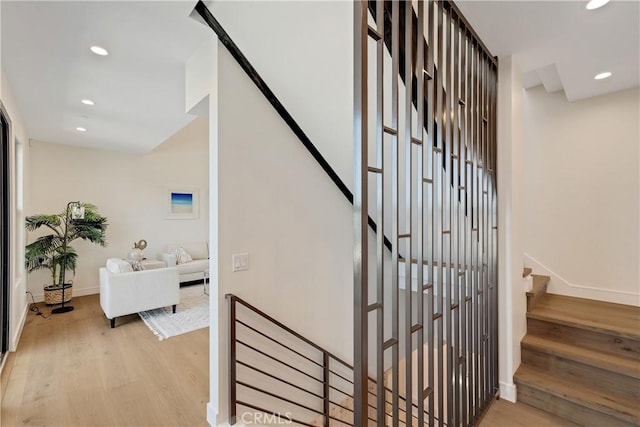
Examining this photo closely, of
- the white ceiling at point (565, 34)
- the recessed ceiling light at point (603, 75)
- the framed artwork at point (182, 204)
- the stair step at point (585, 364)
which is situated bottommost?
the stair step at point (585, 364)

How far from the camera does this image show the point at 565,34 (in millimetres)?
1904

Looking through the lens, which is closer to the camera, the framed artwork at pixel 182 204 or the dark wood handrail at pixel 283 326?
the dark wood handrail at pixel 283 326

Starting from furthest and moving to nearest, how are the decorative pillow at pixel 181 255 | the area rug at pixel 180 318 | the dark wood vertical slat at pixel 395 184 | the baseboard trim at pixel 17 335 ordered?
the decorative pillow at pixel 181 255, the area rug at pixel 180 318, the baseboard trim at pixel 17 335, the dark wood vertical slat at pixel 395 184

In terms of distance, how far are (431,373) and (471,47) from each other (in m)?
1.93

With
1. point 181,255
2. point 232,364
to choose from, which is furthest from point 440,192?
point 181,255

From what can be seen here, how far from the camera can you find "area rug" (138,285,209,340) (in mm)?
3603

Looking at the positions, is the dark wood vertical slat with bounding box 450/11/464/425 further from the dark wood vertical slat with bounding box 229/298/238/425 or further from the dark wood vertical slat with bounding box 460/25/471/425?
the dark wood vertical slat with bounding box 229/298/238/425

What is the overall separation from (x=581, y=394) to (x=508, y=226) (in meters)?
1.19

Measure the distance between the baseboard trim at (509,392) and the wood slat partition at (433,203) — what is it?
0.10 m

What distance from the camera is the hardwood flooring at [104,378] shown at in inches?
83.8

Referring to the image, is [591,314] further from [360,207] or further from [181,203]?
[181,203]

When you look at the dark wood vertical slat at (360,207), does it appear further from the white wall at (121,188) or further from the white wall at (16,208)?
the white wall at (121,188)

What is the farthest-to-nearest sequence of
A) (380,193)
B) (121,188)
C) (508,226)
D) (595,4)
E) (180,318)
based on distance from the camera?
1. (121,188)
2. (180,318)
3. (508,226)
4. (595,4)
5. (380,193)

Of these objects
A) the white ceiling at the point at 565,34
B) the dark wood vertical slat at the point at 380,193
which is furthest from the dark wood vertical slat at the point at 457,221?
the dark wood vertical slat at the point at 380,193
